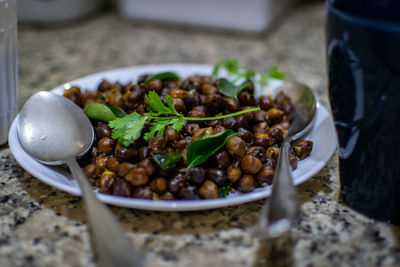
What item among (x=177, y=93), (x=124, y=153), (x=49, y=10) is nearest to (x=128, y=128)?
(x=124, y=153)

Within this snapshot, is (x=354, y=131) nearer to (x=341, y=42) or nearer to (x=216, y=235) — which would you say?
(x=341, y=42)

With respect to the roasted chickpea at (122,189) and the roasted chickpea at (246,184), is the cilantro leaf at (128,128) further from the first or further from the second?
the roasted chickpea at (246,184)

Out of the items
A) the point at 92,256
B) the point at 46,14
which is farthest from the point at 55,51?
the point at 92,256

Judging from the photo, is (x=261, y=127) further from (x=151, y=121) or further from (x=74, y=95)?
→ (x=74, y=95)

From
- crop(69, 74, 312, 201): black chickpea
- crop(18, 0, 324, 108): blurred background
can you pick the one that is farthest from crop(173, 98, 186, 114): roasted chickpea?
crop(18, 0, 324, 108): blurred background

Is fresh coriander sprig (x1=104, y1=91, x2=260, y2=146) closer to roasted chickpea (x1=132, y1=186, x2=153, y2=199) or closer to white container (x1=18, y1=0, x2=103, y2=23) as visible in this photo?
roasted chickpea (x1=132, y1=186, x2=153, y2=199)

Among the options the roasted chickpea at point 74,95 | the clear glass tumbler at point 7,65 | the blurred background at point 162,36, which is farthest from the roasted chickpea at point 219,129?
the blurred background at point 162,36
